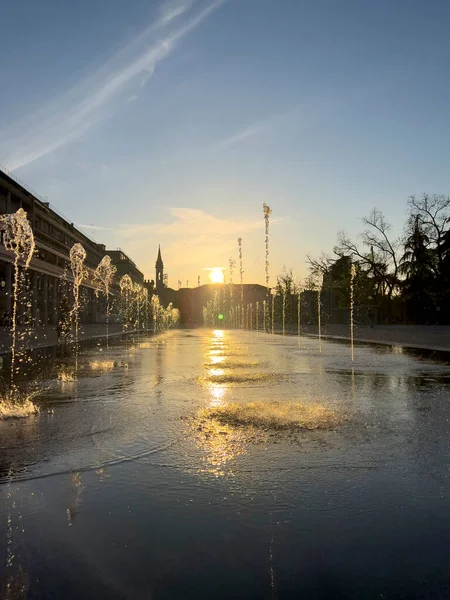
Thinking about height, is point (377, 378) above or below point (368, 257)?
below

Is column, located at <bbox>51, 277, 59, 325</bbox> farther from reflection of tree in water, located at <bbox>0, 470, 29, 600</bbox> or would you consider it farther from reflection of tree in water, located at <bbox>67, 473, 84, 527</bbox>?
reflection of tree in water, located at <bbox>0, 470, 29, 600</bbox>

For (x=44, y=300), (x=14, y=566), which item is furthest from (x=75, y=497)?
Result: (x=44, y=300)

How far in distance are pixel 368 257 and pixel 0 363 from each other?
58610mm

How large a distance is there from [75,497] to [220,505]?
1.21 m

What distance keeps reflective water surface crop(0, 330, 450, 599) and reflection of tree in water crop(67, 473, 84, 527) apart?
2 cm

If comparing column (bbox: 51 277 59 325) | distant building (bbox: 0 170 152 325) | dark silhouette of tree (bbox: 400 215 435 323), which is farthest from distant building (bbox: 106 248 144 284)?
dark silhouette of tree (bbox: 400 215 435 323)

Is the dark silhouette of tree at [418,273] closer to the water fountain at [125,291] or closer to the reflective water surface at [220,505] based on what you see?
the reflective water surface at [220,505]

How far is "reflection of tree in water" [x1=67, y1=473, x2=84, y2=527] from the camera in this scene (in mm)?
3902

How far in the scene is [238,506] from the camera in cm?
409

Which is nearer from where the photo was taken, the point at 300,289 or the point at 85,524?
the point at 85,524

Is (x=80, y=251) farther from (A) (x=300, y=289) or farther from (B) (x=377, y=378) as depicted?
(B) (x=377, y=378)

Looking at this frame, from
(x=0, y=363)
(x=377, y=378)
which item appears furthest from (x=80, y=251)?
(x=377, y=378)

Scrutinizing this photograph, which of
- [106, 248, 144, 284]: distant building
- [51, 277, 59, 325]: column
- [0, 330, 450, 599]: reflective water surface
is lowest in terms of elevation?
[0, 330, 450, 599]: reflective water surface

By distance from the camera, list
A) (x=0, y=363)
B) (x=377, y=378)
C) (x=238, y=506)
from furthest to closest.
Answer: (x=0, y=363) < (x=377, y=378) < (x=238, y=506)
